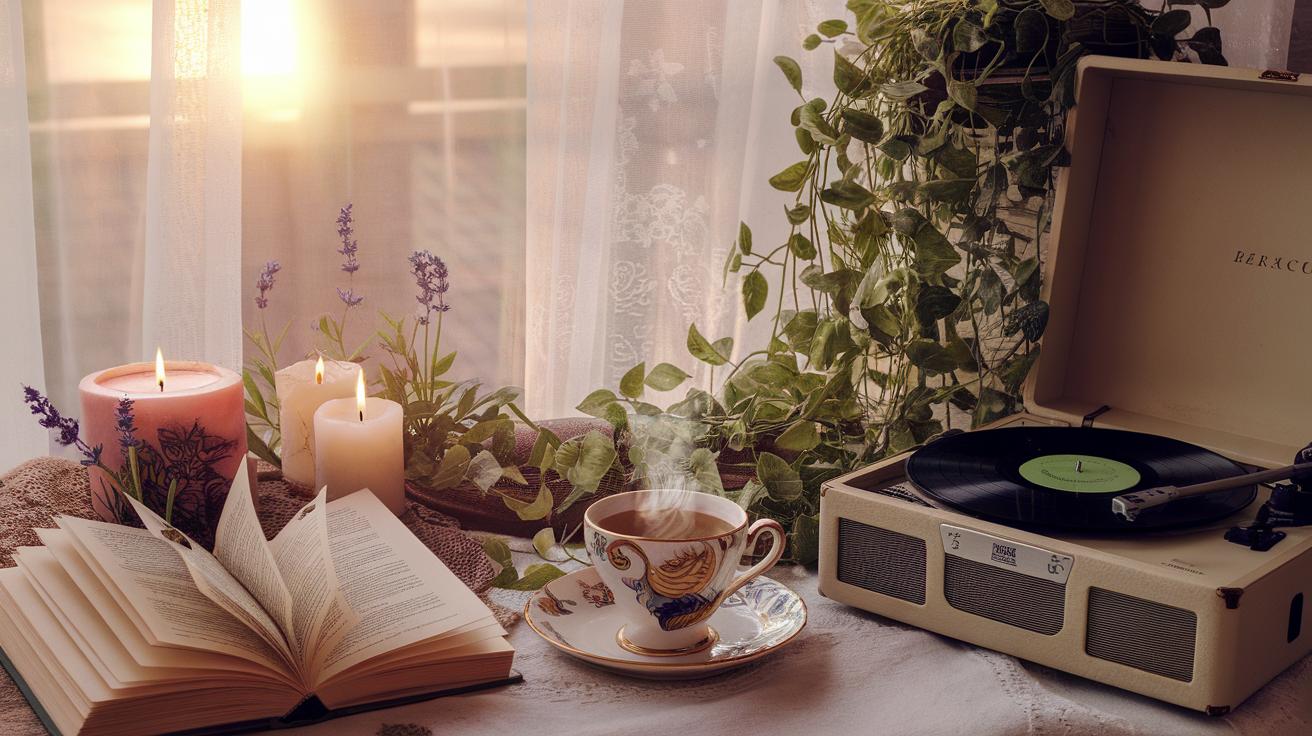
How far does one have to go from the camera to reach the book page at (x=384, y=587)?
78 cm

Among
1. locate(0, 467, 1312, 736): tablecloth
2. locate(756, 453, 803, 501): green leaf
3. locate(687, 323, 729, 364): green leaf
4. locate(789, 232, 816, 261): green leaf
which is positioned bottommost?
locate(0, 467, 1312, 736): tablecloth

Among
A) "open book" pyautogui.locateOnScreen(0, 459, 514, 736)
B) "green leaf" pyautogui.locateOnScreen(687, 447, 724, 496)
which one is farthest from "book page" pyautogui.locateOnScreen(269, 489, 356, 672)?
"green leaf" pyautogui.locateOnScreen(687, 447, 724, 496)

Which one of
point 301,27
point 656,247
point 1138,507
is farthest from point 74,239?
point 1138,507

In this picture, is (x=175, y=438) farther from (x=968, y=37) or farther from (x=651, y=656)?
(x=968, y=37)

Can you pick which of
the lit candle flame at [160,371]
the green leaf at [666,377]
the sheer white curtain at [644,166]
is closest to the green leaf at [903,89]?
the green leaf at [666,377]

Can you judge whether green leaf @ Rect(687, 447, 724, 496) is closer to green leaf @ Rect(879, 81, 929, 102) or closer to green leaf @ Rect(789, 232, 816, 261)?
green leaf @ Rect(789, 232, 816, 261)

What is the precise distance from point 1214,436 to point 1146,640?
0.35 metres

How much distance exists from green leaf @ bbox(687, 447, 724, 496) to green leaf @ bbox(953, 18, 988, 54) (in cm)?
43

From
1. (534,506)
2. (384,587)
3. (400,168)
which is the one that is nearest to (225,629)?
(384,587)

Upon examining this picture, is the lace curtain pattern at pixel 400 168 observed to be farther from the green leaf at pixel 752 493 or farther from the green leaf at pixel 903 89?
the green leaf at pixel 752 493

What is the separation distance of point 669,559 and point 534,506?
11.8 inches

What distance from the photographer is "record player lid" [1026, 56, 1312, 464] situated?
40.5 inches

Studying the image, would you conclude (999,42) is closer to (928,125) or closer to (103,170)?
(928,125)

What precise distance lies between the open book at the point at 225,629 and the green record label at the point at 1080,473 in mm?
438
